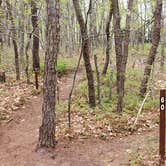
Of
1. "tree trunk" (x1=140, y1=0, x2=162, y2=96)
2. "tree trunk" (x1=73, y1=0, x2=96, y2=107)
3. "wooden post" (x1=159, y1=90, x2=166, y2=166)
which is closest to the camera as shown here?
"wooden post" (x1=159, y1=90, x2=166, y2=166)

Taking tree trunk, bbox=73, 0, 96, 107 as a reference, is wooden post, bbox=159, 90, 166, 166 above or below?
below

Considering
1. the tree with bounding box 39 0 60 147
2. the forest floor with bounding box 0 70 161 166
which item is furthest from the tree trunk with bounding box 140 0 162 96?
the tree with bounding box 39 0 60 147

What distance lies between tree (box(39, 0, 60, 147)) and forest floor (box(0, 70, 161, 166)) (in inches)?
15.2

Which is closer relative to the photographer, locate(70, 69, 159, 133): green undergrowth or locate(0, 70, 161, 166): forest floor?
locate(0, 70, 161, 166): forest floor

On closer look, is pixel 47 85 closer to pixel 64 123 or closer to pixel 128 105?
pixel 64 123

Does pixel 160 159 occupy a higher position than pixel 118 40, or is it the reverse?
pixel 118 40

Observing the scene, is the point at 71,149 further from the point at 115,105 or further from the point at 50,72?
the point at 115,105

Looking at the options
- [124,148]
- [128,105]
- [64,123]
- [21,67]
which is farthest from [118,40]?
[21,67]

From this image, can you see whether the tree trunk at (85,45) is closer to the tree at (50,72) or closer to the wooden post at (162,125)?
the tree at (50,72)

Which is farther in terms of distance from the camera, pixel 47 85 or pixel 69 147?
pixel 69 147

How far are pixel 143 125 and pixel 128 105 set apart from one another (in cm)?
191

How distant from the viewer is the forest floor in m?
6.42

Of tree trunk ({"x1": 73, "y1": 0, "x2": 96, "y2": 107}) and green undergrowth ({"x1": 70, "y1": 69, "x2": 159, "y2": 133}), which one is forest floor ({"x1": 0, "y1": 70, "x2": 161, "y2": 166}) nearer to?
green undergrowth ({"x1": 70, "y1": 69, "x2": 159, "y2": 133})

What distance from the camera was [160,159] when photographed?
18.5 ft
